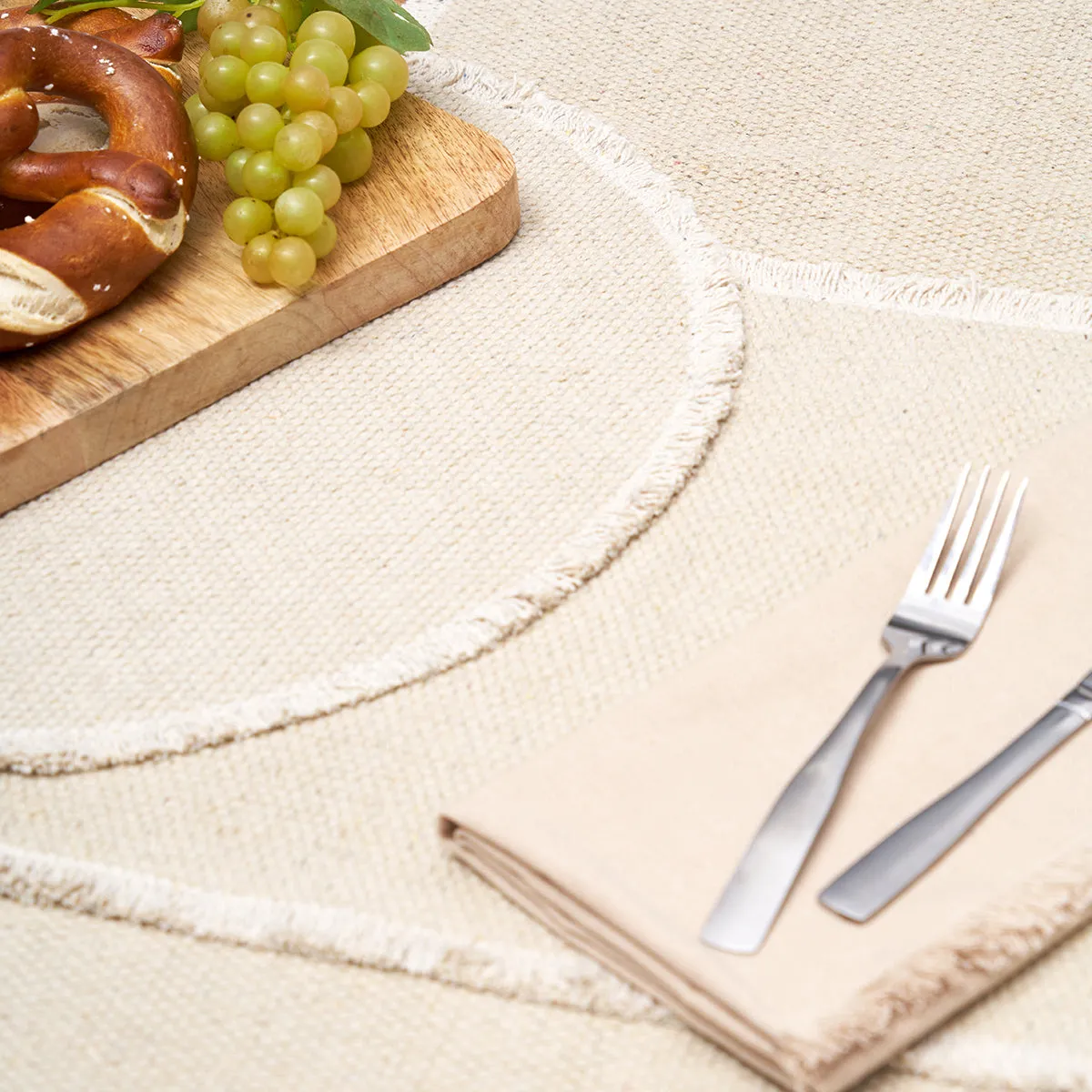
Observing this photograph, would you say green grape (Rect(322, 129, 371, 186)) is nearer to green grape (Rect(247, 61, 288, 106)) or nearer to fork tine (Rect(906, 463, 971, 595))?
green grape (Rect(247, 61, 288, 106))

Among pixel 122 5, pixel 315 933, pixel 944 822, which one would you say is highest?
pixel 122 5

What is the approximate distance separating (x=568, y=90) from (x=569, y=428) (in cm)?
41

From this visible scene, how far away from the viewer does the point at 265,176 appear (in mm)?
792

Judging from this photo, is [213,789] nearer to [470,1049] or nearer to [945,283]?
[470,1049]

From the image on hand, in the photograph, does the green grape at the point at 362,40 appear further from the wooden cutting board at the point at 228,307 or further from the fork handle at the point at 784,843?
the fork handle at the point at 784,843

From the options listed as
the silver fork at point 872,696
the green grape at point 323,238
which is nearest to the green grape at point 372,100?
the green grape at point 323,238

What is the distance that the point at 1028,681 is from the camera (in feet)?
1.76

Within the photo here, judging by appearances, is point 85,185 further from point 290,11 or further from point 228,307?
point 290,11

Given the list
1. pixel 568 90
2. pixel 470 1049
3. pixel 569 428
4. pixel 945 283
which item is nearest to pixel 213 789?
pixel 470 1049

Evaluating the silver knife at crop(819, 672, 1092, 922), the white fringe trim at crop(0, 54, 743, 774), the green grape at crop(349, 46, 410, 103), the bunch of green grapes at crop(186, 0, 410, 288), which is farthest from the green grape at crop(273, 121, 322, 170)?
the silver knife at crop(819, 672, 1092, 922)

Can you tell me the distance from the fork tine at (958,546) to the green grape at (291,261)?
1.43 feet

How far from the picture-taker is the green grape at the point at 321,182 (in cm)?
80

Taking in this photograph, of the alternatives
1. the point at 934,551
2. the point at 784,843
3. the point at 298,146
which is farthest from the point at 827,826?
the point at 298,146

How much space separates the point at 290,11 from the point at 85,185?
0.78 ft
